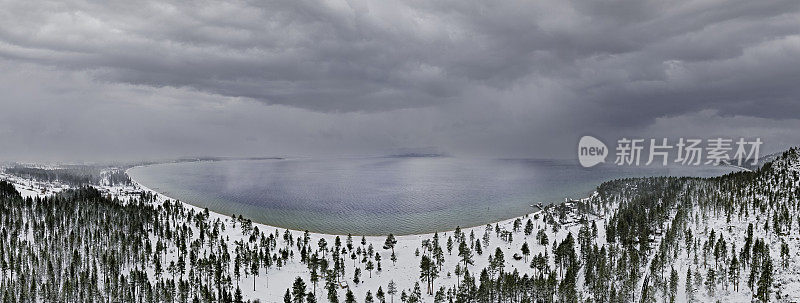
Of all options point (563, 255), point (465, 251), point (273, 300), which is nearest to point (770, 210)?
point (563, 255)

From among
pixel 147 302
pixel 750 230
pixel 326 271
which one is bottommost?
pixel 147 302

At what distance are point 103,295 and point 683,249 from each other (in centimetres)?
24850

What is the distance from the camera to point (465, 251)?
628 ft

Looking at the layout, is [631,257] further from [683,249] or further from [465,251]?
[465,251]

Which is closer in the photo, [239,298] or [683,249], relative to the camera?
[239,298]

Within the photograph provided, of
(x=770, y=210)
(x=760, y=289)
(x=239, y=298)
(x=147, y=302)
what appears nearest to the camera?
(x=760, y=289)

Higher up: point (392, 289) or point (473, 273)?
point (473, 273)

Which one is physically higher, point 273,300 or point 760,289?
point 760,289

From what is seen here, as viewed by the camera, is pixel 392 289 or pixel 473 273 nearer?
pixel 392 289

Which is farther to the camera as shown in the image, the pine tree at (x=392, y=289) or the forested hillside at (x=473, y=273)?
the pine tree at (x=392, y=289)

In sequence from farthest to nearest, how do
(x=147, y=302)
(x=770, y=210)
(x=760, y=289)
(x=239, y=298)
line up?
(x=770, y=210), (x=147, y=302), (x=239, y=298), (x=760, y=289)

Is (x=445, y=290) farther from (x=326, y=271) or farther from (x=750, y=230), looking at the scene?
(x=750, y=230)

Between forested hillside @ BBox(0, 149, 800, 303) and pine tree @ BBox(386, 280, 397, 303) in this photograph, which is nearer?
forested hillside @ BBox(0, 149, 800, 303)

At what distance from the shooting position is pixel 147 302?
16850 cm
